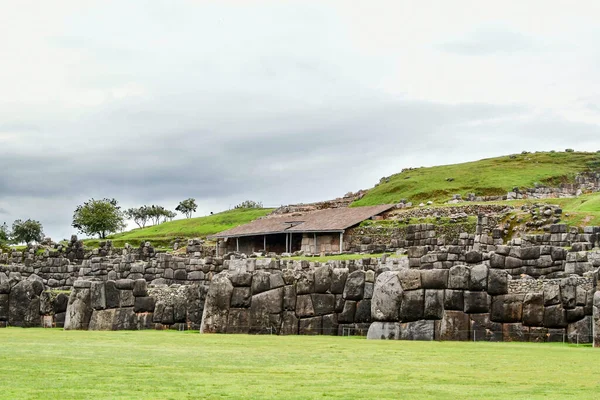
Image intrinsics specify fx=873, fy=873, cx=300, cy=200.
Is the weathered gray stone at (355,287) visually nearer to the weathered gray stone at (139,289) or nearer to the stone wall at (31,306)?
the weathered gray stone at (139,289)

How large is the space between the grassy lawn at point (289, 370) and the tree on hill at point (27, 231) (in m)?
127

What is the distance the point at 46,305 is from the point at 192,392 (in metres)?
21.0

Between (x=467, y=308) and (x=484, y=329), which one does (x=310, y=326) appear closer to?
(x=467, y=308)

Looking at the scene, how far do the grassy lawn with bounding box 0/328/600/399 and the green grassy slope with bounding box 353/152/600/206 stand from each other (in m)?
69.9

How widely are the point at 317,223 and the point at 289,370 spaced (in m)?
61.8

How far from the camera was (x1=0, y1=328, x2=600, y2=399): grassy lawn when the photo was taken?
1090 cm

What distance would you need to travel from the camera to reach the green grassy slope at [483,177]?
307 feet

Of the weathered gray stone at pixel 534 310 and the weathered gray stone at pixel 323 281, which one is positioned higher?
the weathered gray stone at pixel 323 281

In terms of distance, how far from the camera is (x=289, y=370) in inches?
530

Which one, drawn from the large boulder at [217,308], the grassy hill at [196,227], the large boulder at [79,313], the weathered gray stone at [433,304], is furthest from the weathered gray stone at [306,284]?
the grassy hill at [196,227]

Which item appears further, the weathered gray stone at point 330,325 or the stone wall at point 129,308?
the stone wall at point 129,308

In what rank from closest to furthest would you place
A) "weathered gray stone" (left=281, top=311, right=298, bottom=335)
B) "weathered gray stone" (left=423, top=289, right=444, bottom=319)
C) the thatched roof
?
"weathered gray stone" (left=423, top=289, right=444, bottom=319), "weathered gray stone" (left=281, top=311, right=298, bottom=335), the thatched roof

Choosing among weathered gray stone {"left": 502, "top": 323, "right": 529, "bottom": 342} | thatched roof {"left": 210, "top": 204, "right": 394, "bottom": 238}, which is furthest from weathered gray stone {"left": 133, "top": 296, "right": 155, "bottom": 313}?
thatched roof {"left": 210, "top": 204, "right": 394, "bottom": 238}

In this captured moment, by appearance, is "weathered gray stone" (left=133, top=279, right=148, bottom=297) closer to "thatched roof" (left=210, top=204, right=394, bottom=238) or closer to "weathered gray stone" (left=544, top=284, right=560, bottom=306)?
"weathered gray stone" (left=544, top=284, right=560, bottom=306)
